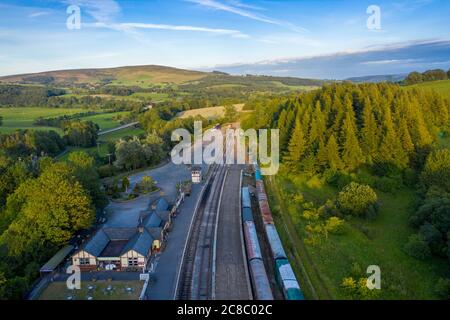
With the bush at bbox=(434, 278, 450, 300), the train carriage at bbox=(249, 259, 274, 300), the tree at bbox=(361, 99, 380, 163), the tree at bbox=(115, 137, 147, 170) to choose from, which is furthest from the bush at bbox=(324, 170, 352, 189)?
the tree at bbox=(115, 137, 147, 170)

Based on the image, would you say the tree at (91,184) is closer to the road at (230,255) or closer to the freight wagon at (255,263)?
the road at (230,255)

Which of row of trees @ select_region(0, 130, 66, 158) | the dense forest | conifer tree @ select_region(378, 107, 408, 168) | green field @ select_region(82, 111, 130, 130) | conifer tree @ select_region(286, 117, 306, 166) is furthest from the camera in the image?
green field @ select_region(82, 111, 130, 130)

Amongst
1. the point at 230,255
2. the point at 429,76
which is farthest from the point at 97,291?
the point at 429,76

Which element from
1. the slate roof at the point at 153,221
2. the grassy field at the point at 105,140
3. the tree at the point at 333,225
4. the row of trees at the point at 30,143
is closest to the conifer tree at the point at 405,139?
the tree at the point at 333,225

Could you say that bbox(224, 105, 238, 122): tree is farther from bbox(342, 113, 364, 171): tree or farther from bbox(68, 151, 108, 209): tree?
bbox(68, 151, 108, 209): tree
